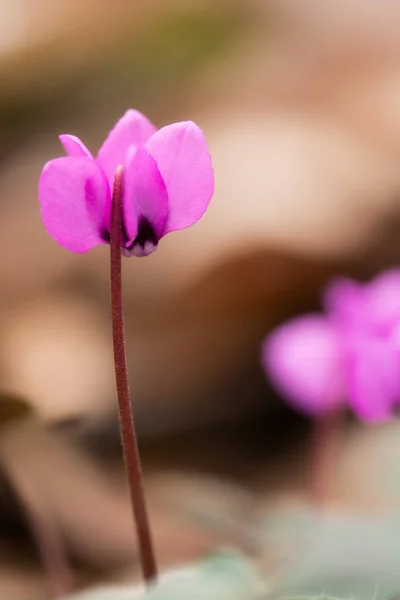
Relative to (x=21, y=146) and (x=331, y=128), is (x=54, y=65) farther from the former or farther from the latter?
(x=331, y=128)

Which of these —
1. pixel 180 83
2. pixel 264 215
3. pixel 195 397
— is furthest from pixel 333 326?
pixel 180 83

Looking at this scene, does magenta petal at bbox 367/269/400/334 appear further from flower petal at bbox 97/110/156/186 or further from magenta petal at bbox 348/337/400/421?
flower petal at bbox 97/110/156/186

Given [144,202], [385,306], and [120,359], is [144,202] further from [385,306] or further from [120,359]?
[385,306]

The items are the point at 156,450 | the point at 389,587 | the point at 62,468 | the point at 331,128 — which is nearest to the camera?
the point at 389,587

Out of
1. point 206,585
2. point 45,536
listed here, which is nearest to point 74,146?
point 206,585

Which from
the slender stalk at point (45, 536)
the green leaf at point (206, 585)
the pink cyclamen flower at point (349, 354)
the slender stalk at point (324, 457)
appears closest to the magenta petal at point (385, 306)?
the pink cyclamen flower at point (349, 354)

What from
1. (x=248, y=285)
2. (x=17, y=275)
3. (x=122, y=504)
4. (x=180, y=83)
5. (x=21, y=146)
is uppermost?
(x=180, y=83)
